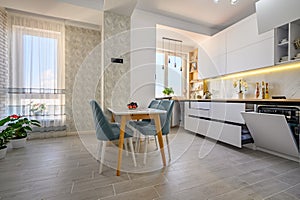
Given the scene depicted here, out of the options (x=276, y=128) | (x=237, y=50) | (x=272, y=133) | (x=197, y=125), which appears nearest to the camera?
(x=276, y=128)

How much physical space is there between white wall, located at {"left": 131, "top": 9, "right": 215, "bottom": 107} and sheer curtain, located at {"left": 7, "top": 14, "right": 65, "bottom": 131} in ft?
5.36

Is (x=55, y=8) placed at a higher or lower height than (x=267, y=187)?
higher

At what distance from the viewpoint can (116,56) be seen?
2838 mm

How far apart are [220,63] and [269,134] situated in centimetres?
178

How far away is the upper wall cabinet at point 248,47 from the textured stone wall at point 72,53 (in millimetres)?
3111

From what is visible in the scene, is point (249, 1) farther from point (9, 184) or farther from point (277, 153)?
point (9, 184)

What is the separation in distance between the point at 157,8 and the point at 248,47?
6.15 ft

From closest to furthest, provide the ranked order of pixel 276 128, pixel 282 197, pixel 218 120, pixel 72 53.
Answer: pixel 282 197, pixel 276 128, pixel 218 120, pixel 72 53

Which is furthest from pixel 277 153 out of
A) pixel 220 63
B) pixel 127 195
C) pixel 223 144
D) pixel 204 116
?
pixel 127 195

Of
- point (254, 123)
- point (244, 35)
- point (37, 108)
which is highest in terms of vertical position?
point (244, 35)

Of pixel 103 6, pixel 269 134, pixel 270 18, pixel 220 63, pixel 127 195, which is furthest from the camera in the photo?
pixel 220 63

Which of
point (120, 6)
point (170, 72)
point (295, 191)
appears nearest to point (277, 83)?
point (295, 191)

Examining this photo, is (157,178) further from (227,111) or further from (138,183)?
(227,111)

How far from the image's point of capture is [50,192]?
132cm
